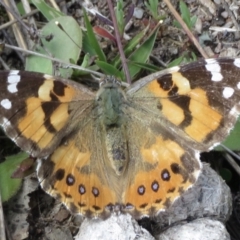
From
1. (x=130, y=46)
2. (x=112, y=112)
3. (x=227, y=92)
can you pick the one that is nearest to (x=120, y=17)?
(x=130, y=46)

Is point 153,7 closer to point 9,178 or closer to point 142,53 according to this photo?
point 142,53

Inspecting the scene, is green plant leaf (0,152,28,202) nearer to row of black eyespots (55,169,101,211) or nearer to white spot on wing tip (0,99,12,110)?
row of black eyespots (55,169,101,211)

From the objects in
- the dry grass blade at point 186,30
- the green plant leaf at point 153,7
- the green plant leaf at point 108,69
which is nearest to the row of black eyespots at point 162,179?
the green plant leaf at point 108,69

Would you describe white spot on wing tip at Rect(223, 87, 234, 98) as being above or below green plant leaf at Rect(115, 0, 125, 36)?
above

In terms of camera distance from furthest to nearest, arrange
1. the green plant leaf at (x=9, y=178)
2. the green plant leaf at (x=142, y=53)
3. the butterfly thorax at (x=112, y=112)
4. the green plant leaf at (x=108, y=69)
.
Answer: the green plant leaf at (x=142, y=53)
the green plant leaf at (x=108, y=69)
the green plant leaf at (x=9, y=178)
the butterfly thorax at (x=112, y=112)

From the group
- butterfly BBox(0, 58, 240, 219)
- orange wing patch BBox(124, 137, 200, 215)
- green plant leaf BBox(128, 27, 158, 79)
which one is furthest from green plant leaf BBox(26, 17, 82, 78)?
orange wing patch BBox(124, 137, 200, 215)

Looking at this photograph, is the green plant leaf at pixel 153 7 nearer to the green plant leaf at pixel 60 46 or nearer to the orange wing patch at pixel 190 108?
the green plant leaf at pixel 60 46

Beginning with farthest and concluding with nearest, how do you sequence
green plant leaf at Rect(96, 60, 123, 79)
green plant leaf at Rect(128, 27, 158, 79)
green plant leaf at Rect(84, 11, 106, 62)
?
1. green plant leaf at Rect(128, 27, 158, 79)
2. green plant leaf at Rect(84, 11, 106, 62)
3. green plant leaf at Rect(96, 60, 123, 79)
